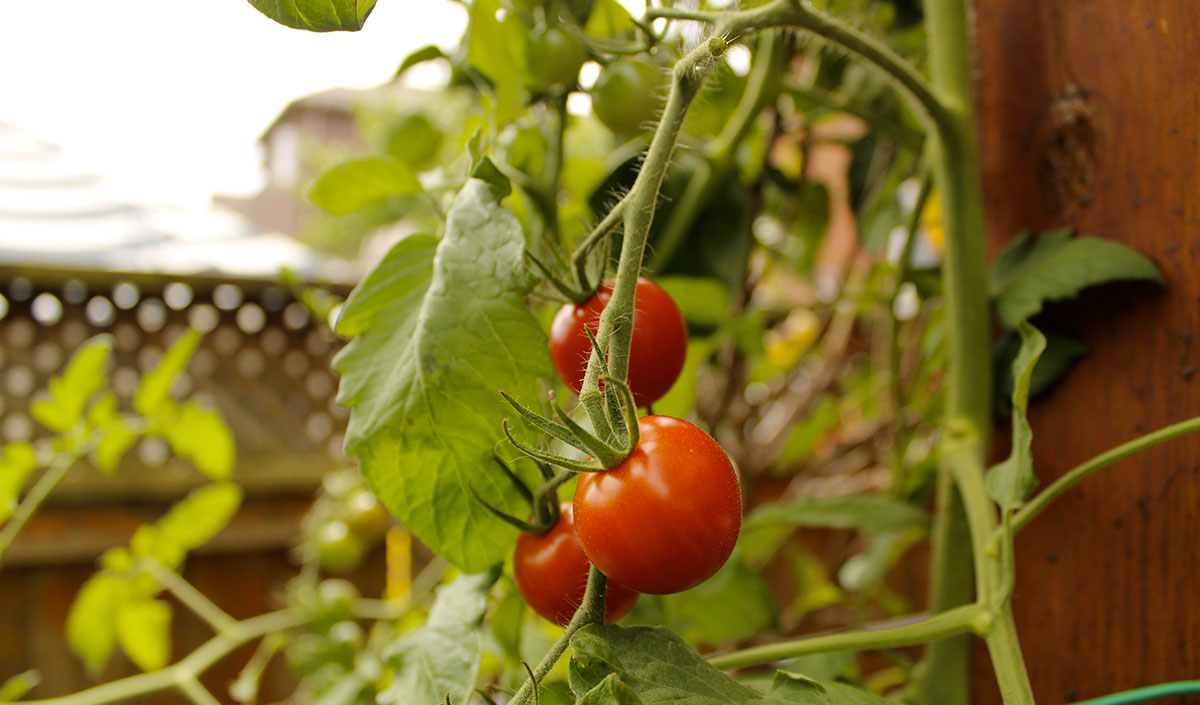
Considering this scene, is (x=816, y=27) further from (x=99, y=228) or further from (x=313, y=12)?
(x=99, y=228)

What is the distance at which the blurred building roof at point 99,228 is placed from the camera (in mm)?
2312

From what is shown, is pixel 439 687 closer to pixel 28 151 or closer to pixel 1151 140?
pixel 1151 140

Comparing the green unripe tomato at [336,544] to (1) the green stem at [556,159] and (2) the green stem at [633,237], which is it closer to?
(1) the green stem at [556,159]

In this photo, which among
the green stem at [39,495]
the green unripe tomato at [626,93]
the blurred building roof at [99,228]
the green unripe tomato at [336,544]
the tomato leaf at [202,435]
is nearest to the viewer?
the green unripe tomato at [626,93]

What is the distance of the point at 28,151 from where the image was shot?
2.71 meters

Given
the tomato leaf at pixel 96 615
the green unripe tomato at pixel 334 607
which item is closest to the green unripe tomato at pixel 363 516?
the green unripe tomato at pixel 334 607

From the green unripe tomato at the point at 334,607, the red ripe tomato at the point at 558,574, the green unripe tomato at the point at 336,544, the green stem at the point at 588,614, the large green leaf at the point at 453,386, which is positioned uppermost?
the large green leaf at the point at 453,386

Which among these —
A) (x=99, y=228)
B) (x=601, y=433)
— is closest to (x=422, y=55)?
(x=601, y=433)

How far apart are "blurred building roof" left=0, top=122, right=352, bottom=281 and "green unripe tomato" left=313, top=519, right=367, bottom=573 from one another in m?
1.27

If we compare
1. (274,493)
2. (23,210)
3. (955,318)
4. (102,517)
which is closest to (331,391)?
(274,493)

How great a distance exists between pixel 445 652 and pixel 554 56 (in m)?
0.29

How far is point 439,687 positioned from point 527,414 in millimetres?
127

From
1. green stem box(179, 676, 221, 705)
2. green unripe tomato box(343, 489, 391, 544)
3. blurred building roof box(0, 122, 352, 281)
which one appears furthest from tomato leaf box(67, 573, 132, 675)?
blurred building roof box(0, 122, 352, 281)

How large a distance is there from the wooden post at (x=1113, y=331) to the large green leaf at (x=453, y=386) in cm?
33
